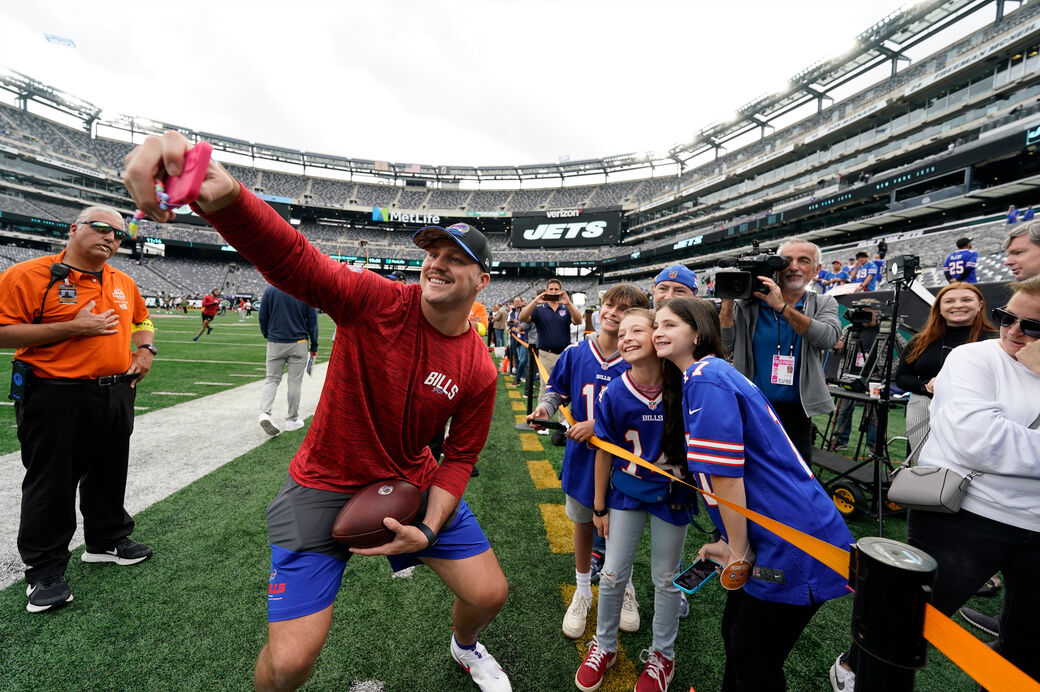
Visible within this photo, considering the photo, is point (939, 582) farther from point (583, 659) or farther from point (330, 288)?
point (330, 288)

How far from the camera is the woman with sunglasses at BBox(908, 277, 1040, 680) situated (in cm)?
150

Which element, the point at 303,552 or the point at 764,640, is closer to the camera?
the point at 764,640

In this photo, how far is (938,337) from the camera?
11.4ft

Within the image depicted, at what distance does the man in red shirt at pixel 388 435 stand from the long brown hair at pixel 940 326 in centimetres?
386

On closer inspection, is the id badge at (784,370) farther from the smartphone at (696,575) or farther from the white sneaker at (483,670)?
the white sneaker at (483,670)

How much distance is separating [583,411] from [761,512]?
52.0 inches

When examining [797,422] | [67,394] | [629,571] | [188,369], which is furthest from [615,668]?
[188,369]

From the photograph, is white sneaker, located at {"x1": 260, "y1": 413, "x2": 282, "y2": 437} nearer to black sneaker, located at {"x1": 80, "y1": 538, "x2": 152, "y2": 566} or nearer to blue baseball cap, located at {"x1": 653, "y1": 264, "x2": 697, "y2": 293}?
black sneaker, located at {"x1": 80, "y1": 538, "x2": 152, "y2": 566}

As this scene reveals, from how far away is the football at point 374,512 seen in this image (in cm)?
164

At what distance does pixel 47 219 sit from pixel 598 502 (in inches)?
2442

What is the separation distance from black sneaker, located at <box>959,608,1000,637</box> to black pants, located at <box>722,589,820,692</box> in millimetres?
2051

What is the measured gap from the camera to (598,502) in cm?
225

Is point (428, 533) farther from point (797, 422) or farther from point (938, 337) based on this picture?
point (938, 337)

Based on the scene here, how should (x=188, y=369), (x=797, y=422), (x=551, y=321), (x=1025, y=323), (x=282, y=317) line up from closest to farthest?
(x=1025, y=323), (x=797, y=422), (x=282, y=317), (x=551, y=321), (x=188, y=369)
